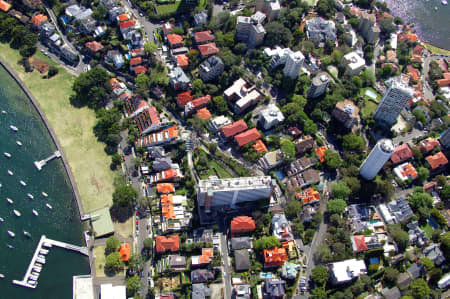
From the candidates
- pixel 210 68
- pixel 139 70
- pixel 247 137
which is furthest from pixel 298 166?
pixel 139 70

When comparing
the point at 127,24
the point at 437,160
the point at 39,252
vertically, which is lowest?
the point at 437,160

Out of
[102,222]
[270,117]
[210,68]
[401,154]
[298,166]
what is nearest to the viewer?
[102,222]

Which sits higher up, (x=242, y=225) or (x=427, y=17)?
(x=427, y=17)

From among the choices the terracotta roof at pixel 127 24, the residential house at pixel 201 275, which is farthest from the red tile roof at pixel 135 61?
the residential house at pixel 201 275

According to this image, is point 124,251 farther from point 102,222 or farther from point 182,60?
point 182,60

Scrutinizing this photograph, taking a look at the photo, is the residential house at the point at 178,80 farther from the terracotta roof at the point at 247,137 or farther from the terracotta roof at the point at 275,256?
the terracotta roof at the point at 275,256

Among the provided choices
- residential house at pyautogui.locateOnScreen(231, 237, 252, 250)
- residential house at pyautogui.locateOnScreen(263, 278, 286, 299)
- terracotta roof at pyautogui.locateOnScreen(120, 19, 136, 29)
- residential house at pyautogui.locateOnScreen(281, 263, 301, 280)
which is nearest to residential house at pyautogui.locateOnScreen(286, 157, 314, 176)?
residential house at pyautogui.locateOnScreen(231, 237, 252, 250)
